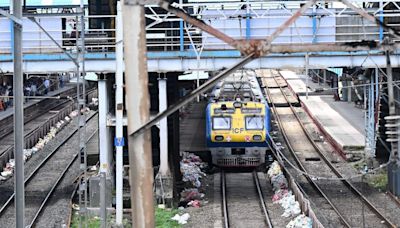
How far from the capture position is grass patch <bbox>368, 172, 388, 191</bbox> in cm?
1723

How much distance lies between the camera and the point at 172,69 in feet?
52.1

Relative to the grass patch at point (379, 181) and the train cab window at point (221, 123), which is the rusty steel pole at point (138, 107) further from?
the train cab window at point (221, 123)

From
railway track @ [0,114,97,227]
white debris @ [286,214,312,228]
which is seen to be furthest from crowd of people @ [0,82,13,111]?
white debris @ [286,214,312,228]

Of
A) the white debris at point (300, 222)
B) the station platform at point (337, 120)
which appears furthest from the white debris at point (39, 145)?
the station platform at point (337, 120)

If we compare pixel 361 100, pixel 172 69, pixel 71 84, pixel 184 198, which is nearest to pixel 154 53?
pixel 172 69

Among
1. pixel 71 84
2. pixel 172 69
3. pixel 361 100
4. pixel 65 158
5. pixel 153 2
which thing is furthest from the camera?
pixel 71 84

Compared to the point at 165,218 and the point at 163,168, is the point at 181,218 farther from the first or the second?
the point at 163,168

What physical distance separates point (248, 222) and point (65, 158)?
30.9ft

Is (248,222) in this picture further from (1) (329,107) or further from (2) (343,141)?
(1) (329,107)

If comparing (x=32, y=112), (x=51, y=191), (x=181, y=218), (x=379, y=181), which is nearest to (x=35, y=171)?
(x=51, y=191)

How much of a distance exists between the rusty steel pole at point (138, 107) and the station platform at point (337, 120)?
55.5ft

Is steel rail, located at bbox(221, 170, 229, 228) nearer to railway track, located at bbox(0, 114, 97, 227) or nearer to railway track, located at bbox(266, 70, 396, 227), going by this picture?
railway track, located at bbox(266, 70, 396, 227)

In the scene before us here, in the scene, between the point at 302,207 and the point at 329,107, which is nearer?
the point at 302,207

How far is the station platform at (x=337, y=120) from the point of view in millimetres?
22797
